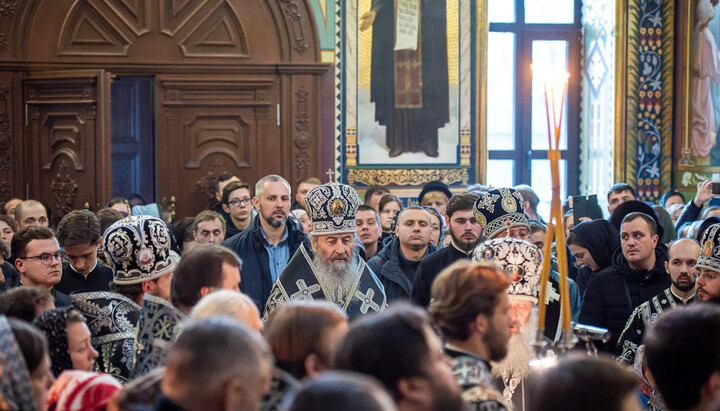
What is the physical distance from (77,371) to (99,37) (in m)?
8.64

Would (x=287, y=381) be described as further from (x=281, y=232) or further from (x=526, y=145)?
(x=526, y=145)

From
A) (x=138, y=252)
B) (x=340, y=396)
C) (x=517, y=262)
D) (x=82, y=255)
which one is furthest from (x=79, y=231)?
(x=340, y=396)

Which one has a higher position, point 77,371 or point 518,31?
point 518,31

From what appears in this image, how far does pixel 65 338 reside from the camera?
12.5ft

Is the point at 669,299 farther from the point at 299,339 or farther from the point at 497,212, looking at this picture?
the point at 299,339

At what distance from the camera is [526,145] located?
13125 mm

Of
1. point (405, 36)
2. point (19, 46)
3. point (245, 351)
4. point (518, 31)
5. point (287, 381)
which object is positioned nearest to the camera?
point (245, 351)

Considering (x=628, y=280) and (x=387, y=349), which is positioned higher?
(x=387, y=349)

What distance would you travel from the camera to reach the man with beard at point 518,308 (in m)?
4.68

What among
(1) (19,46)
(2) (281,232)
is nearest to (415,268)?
(2) (281,232)

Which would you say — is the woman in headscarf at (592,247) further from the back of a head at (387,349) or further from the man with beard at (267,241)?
the back of a head at (387,349)

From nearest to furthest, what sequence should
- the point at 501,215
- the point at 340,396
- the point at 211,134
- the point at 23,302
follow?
the point at 340,396 → the point at 23,302 → the point at 501,215 → the point at 211,134

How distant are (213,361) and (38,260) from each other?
11.0 feet

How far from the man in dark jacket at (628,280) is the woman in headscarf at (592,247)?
630 millimetres
